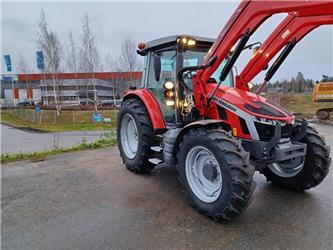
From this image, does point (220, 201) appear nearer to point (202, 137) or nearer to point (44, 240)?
point (202, 137)

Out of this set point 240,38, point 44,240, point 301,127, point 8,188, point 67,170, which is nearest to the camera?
point 44,240

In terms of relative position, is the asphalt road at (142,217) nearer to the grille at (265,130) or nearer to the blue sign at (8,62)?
the grille at (265,130)

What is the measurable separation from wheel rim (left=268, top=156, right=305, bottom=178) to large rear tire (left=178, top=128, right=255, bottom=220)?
4.25 ft

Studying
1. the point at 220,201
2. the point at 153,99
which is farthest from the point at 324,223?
the point at 153,99

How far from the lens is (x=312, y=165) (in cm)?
332

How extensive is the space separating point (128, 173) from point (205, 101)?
2.12 meters

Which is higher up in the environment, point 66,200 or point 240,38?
point 240,38

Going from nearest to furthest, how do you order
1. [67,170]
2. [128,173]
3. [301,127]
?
[301,127] < [128,173] < [67,170]

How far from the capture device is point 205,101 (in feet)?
11.3


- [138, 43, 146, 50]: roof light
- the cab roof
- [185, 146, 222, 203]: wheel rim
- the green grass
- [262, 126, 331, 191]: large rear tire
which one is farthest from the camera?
the green grass

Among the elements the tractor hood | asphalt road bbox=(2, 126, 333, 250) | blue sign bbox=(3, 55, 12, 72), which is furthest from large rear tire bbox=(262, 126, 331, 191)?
blue sign bbox=(3, 55, 12, 72)

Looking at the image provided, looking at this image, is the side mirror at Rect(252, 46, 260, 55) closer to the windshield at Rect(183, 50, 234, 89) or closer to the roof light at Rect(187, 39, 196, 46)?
the windshield at Rect(183, 50, 234, 89)

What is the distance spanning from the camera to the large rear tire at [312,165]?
10.8ft

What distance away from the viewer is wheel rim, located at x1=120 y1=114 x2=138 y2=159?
5.00 m
